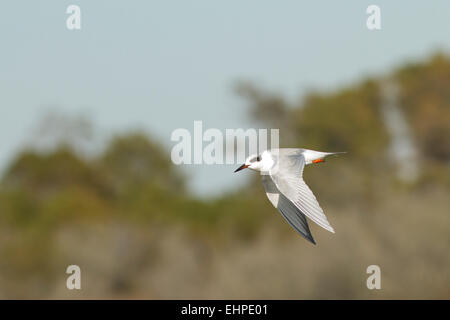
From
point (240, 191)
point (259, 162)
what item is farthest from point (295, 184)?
point (240, 191)

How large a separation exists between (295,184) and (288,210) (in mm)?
618

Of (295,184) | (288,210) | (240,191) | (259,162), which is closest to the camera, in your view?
(295,184)

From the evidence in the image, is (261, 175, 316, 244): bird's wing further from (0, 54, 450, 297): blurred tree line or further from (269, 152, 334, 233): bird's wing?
(0, 54, 450, 297): blurred tree line

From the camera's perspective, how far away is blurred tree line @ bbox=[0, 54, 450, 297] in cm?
1822

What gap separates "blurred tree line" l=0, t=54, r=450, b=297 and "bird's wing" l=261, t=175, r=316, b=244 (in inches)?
367

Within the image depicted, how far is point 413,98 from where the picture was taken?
86.4ft

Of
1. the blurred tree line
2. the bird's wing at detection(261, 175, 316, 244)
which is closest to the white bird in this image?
the bird's wing at detection(261, 175, 316, 244)

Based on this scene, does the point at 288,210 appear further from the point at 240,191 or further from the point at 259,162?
the point at 240,191

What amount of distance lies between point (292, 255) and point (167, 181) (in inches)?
465

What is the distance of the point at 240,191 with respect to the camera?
22.0m
